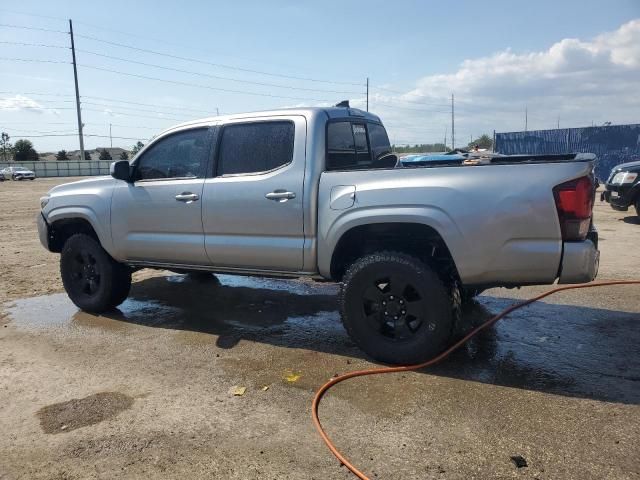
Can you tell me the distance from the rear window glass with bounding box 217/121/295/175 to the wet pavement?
5.18 ft

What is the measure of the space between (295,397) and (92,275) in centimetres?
324

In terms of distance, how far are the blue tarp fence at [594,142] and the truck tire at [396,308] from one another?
63.1 feet

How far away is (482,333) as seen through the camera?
4.78 metres

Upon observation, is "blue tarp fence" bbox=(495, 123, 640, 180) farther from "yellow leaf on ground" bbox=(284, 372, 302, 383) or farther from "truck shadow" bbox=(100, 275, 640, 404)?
"yellow leaf on ground" bbox=(284, 372, 302, 383)

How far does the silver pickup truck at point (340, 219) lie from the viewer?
3.53 meters

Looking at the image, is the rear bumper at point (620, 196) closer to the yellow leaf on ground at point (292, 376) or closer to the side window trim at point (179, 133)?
the side window trim at point (179, 133)

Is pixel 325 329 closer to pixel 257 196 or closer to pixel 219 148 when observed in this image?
pixel 257 196

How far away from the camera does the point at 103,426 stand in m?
3.27

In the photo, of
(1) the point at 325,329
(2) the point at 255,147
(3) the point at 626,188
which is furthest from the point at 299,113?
(3) the point at 626,188

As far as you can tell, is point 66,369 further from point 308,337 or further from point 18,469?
point 308,337

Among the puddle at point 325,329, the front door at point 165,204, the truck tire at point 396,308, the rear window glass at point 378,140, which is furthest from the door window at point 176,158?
the truck tire at point 396,308

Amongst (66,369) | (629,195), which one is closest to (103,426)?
(66,369)

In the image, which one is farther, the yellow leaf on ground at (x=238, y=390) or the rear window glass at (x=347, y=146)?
the rear window glass at (x=347, y=146)

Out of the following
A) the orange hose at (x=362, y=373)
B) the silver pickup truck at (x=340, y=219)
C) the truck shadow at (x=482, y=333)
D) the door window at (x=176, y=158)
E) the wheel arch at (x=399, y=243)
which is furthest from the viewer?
the door window at (x=176, y=158)
